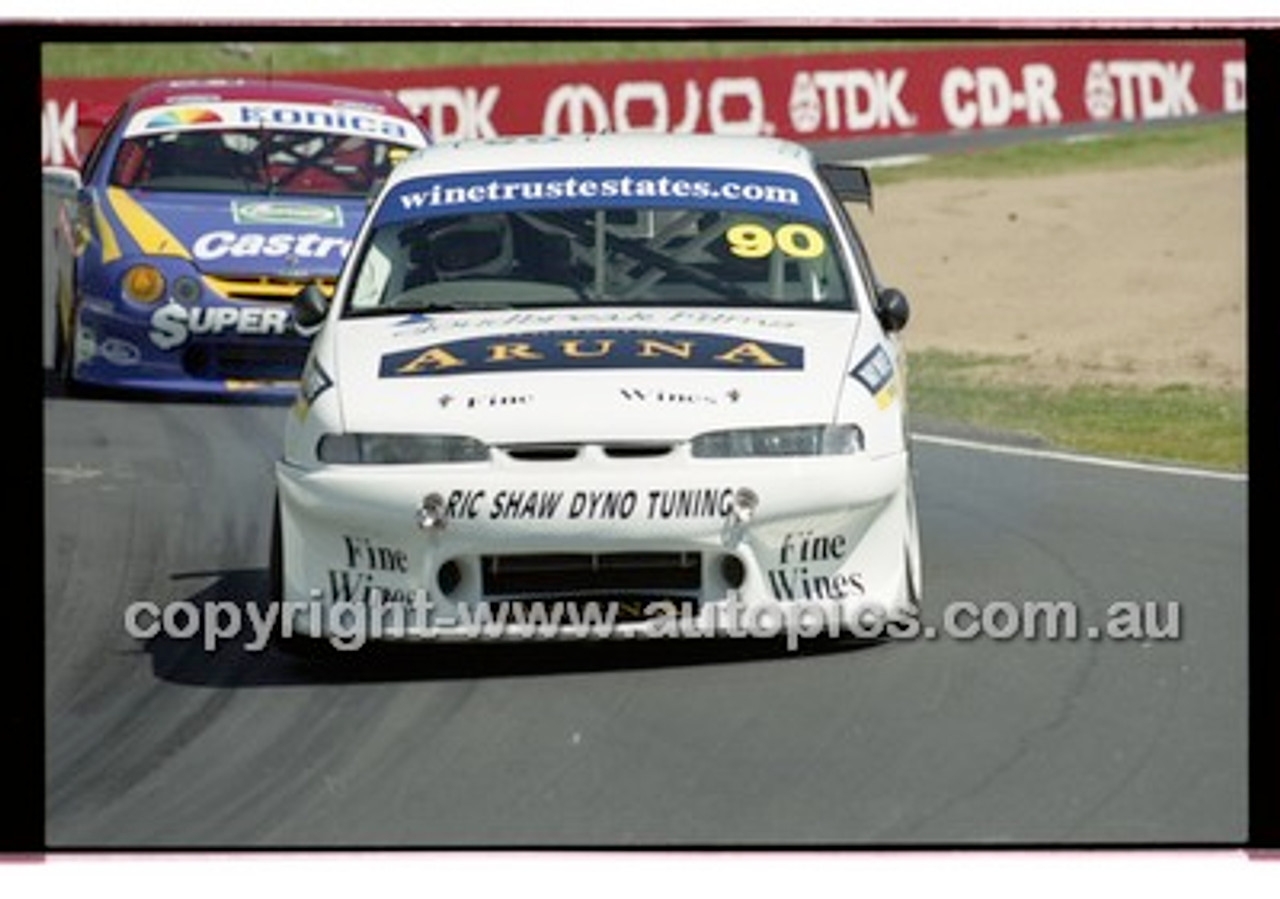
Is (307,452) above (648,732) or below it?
above

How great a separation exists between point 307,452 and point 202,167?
6235 mm

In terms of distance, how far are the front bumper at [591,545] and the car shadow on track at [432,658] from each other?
10.8 inches

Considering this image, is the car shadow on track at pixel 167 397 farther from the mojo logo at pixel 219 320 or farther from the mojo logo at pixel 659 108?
the mojo logo at pixel 659 108

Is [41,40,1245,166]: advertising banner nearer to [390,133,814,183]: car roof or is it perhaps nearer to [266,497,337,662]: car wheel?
[390,133,814,183]: car roof

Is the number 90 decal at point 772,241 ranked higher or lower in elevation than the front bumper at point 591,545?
higher

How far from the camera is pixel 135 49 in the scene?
33875 mm

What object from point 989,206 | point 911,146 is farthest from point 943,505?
point 911,146

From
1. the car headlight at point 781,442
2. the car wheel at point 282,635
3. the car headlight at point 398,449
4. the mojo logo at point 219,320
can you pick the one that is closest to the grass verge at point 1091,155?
the mojo logo at point 219,320

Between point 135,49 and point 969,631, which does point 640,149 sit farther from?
point 135,49

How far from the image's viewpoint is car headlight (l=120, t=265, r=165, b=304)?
14039 mm

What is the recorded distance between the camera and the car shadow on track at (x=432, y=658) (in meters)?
8.86

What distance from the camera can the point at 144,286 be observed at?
14.0 m

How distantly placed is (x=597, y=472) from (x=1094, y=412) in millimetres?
7642

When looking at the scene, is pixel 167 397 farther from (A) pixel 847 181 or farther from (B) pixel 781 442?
(B) pixel 781 442
